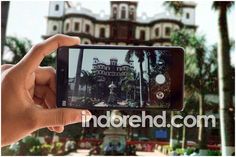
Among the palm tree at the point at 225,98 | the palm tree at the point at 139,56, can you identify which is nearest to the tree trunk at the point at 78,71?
the palm tree at the point at 139,56

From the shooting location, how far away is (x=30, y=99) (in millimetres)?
1062

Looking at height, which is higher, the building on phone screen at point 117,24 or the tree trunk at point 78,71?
the building on phone screen at point 117,24

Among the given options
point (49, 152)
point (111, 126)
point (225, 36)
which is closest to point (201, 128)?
point (111, 126)

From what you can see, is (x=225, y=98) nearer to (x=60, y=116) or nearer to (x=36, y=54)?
(x=60, y=116)

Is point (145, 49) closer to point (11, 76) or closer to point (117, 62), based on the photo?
point (117, 62)

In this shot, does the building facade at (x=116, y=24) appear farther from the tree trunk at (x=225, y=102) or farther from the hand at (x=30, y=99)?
the hand at (x=30, y=99)

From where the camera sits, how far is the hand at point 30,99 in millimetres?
990

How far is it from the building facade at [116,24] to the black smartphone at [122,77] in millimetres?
21004

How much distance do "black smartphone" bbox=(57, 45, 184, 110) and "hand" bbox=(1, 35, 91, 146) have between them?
2.3 inches

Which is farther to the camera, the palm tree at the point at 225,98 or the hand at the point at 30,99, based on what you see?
the palm tree at the point at 225,98

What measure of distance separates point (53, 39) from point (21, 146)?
322 inches

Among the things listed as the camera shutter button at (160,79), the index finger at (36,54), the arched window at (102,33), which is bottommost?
the camera shutter button at (160,79)

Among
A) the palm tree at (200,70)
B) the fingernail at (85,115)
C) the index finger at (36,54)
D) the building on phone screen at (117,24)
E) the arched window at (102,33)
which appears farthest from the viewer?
the arched window at (102,33)

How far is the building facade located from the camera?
893 inches
